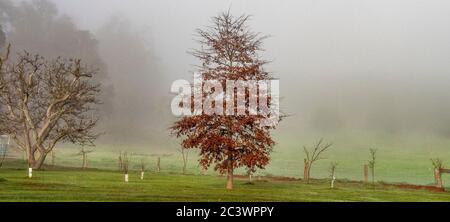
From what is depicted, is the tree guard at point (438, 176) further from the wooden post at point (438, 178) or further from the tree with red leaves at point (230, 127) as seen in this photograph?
the tree with red leaves at point (230, 127)

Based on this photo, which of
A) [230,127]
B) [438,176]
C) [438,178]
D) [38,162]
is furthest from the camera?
[38,162]

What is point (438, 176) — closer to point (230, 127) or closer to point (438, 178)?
point (438, 178)

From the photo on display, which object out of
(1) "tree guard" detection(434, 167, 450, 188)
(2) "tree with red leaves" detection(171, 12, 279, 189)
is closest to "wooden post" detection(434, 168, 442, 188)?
(1) "tree guard" detection(434, 167, 450, 188)

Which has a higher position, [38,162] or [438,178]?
[38,162]

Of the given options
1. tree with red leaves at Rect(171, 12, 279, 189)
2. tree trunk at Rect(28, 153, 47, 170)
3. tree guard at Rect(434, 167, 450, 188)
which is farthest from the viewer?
tree trunk at Rect(28, 153, 47, 170)

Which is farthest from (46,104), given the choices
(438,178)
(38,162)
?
(438,178)

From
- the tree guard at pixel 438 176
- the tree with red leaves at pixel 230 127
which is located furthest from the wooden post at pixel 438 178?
the tree with red leaves at pixel 230 127

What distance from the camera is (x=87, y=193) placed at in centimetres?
3269

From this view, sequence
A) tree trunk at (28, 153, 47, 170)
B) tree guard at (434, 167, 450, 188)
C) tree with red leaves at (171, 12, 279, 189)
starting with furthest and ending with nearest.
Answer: tree trunk at (28, 153, 47, 170), tree guard at (434, 167, 450, 188), tree with red leaves at (171, 12, 279, 189)

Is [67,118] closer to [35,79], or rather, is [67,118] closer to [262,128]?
[35,79]

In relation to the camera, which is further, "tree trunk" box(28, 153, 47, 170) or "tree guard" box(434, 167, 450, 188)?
"tree trunk" box(28, 153, 47, 170)

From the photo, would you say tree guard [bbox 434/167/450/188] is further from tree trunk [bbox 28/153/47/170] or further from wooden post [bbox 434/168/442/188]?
tree trunk [bbox 28/153/47/170]
